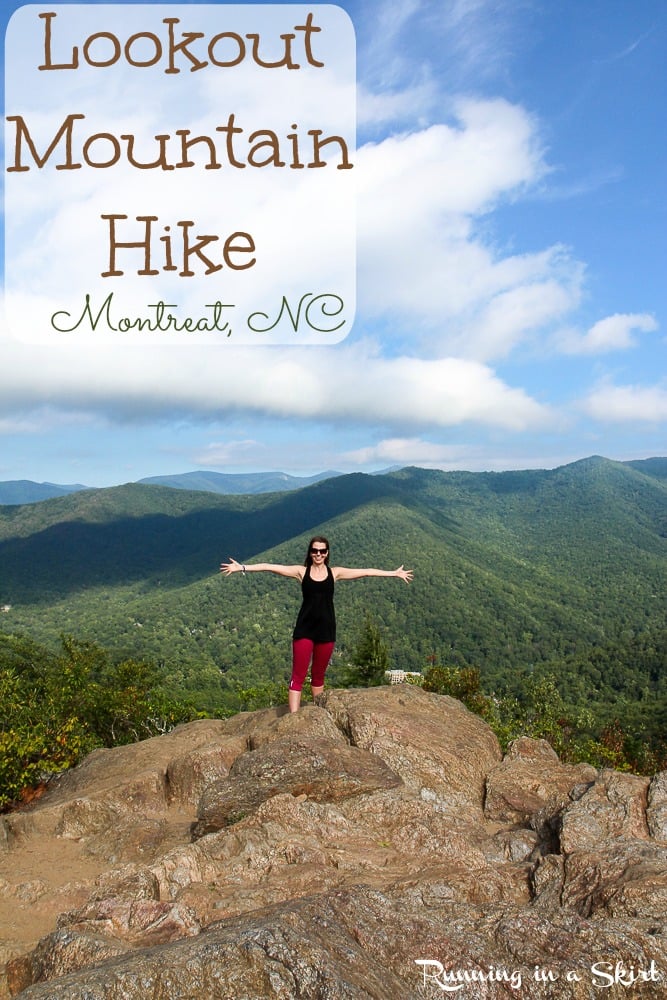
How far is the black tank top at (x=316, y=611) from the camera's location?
11469 millimetres

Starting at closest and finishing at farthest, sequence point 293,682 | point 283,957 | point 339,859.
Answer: point 283,957
point 339,859
point 293,682

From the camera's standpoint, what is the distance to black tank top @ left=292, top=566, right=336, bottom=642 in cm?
1147

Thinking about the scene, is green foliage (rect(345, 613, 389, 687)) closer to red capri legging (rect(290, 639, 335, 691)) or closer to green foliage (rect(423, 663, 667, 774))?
green foliage (rect(423, 663, 667, 774))

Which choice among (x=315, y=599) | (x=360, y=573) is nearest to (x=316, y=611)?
(x=315, y=599)

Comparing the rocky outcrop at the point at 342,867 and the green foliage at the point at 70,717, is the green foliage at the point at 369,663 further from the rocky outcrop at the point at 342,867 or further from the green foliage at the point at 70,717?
the rocky outcrop at the point at 342,867

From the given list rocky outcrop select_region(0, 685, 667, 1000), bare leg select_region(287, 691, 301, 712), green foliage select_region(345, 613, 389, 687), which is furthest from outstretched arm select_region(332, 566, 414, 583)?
green foliage select_region(345, 613, 389, 687)

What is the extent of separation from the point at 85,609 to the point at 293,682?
194433 millimetres

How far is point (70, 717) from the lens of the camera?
24859mm

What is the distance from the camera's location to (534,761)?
12492 millimetres

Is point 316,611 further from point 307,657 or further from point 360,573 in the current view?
point 360,573

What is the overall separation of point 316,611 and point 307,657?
0.98 meters

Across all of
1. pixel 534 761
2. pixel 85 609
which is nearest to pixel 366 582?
pixel 85 609

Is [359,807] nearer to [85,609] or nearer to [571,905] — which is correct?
[571,905]

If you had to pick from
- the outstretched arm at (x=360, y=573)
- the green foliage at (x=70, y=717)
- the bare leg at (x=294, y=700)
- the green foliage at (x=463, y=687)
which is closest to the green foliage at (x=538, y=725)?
the green foliage at (x=463, y=687)
